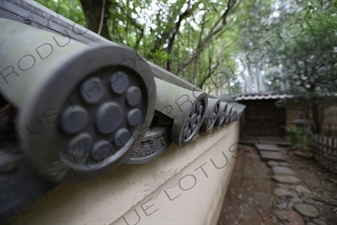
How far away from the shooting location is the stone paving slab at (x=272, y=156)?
5.32 m

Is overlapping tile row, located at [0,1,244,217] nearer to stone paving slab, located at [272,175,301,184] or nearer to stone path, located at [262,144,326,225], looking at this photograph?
stone path, located at [262,144,326,225]

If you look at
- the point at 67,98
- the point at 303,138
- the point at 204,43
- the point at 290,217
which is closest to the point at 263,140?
the point at 303,138

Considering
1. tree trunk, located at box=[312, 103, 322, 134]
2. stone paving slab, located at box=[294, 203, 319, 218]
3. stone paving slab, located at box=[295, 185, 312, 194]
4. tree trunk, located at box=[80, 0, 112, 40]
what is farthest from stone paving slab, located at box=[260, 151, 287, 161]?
tree trunk, located at box=[80, 0, 112, 40]

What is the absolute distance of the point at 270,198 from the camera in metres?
2.98

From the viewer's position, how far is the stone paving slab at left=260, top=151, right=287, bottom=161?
532 centimetres

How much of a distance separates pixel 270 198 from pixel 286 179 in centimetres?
136

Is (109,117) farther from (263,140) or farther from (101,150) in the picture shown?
(263,140)

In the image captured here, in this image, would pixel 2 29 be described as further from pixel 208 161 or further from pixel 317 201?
pixel 317 201

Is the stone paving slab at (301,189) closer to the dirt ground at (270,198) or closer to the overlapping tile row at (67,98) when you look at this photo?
the dirt ground at (270,198)

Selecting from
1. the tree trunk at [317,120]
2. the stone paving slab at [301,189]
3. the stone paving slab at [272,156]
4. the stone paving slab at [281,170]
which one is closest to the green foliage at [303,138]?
the tree trunk at [317,120]

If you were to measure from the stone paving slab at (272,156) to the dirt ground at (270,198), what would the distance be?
0.42m

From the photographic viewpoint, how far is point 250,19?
4117mm

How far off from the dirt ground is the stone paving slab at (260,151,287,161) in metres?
0.42

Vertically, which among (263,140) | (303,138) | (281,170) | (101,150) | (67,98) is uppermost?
(67,98)
